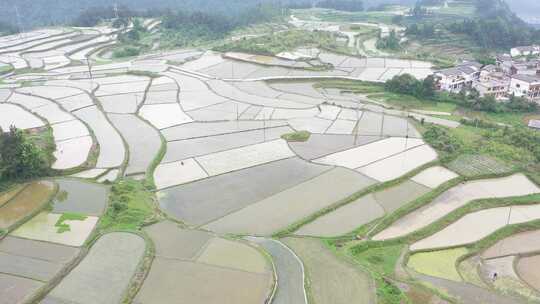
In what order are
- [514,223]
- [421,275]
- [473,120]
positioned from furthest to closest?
[473,120] → [514,223] → [421,275]

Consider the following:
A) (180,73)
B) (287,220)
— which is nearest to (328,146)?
(287,220)

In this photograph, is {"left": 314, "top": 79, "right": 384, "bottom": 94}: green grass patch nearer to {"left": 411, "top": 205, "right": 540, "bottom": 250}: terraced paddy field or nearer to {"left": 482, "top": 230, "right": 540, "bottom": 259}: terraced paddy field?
{"left": 411, "top": 205, "right": 540, "bottom": 250}: terraced paddy field

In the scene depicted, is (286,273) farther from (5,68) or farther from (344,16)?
(344,16)

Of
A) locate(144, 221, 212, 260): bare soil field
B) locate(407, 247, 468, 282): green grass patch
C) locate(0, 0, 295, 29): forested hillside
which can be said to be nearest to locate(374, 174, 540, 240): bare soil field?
locate(407, 247, 468, 282): green grass patch

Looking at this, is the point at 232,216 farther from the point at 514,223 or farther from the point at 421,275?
the point at 514,223

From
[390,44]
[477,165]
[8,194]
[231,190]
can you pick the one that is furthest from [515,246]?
[390,44]
